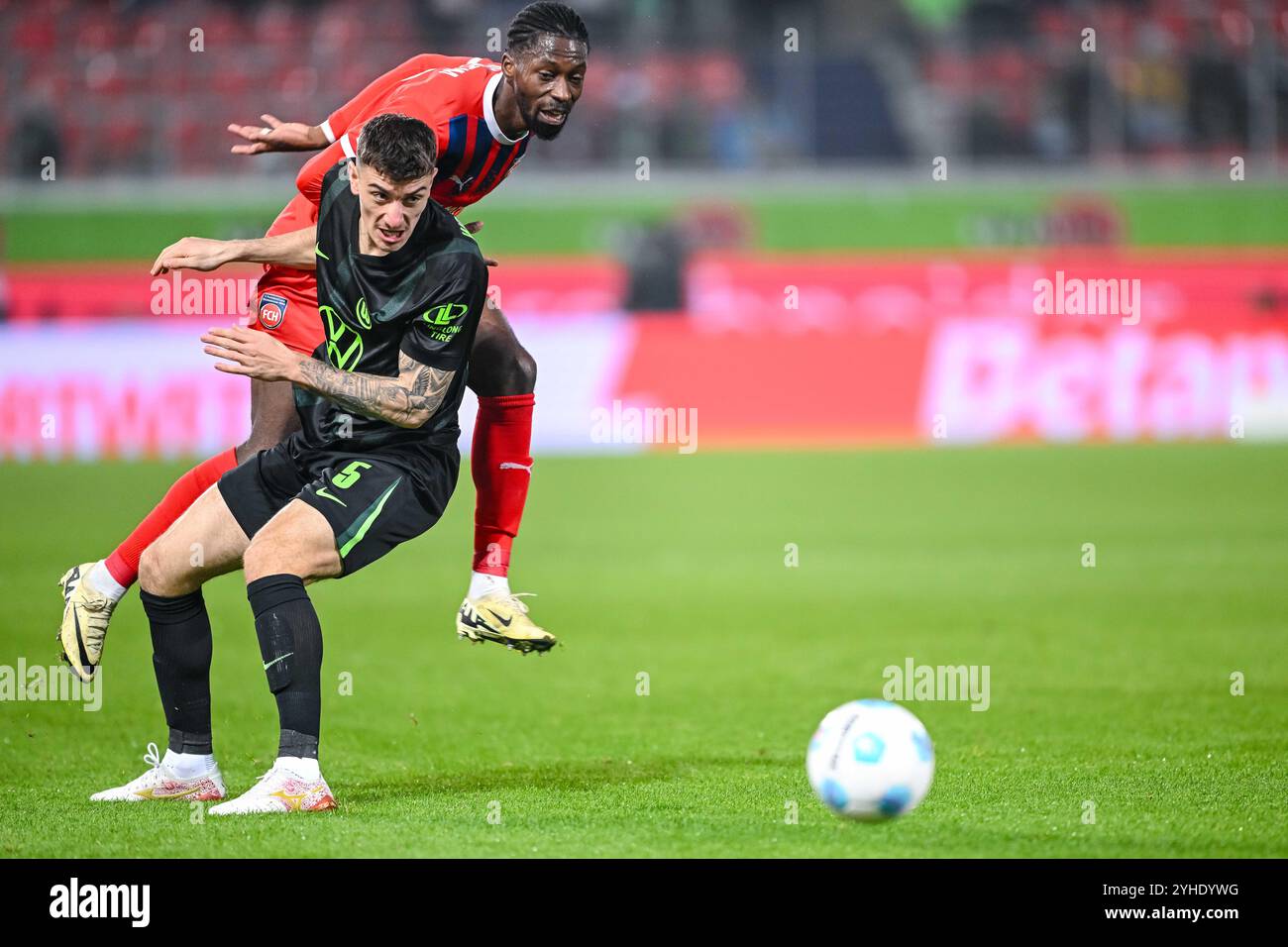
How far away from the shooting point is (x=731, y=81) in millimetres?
24703

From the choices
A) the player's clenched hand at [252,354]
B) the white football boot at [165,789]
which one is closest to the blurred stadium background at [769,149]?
the white football boot at [165,789]

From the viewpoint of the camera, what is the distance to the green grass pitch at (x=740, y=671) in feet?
18.3

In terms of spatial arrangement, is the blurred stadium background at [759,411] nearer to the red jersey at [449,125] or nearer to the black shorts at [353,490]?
the black shorts at [353,490]

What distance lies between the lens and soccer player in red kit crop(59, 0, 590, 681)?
645 centimetres

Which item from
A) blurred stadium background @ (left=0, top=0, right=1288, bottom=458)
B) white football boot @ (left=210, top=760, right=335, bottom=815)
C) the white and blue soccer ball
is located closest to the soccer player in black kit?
white football boot @ (left=210, top=760, right=335, bottom=815)

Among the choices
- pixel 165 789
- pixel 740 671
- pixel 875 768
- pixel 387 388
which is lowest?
pixel 740 671

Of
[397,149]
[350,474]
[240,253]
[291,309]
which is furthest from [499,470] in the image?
[397,149]

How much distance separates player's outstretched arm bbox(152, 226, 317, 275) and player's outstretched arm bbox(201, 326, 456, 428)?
1.12 feet

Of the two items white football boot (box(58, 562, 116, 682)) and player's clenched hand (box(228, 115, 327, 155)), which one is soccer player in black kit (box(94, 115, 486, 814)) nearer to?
white football boot (box(58, 562, 116, 682))

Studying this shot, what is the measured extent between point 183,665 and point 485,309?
5.77ft

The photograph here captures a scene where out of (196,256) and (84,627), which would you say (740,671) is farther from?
(196,256)

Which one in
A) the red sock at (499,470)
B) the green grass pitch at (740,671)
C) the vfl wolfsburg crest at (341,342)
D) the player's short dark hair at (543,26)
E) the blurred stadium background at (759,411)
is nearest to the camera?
the green grass pitch at (740,671)

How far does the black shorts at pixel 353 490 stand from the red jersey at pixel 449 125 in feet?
3.71

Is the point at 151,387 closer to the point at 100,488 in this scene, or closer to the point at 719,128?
the point at 100,488
